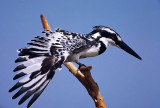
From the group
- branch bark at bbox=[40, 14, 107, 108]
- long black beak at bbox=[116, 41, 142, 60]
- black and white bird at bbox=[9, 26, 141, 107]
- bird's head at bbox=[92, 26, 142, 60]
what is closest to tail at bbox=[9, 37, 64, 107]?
black and white bird at bbox=[9, 26, 141, 107]

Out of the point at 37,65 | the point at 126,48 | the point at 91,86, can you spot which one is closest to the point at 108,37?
the point at 126,48

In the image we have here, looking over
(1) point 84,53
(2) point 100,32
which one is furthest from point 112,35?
(1) point 84,53

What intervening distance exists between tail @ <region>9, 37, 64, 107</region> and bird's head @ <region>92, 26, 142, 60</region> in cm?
35

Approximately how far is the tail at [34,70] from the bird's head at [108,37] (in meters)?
0.35

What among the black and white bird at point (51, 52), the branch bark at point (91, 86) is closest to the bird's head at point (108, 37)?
the black and white bird at point (51, 52)

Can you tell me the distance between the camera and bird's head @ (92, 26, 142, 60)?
1230 mm

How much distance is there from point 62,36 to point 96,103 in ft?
1.20

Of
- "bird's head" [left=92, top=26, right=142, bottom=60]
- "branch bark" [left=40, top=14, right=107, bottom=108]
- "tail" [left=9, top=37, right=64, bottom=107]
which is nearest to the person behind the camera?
"tail" [left=9, top=37, right=64, bottom=107]

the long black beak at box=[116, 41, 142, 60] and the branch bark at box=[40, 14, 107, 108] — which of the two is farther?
the long black beak at box=[116, 41, 142, 60]

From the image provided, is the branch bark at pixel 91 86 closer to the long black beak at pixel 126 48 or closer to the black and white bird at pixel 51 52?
the black and white bird at pixel 51 52

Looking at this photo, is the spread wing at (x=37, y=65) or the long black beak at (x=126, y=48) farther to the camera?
the long black beak at (x=126, y=48)

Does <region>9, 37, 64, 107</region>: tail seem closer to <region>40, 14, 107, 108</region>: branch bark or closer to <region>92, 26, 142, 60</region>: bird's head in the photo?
<region>40, 14, 107, 108</region>: branch bark

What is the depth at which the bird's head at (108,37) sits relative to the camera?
4.04ft

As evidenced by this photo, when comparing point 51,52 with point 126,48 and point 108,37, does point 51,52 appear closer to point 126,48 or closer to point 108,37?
point 108,37
